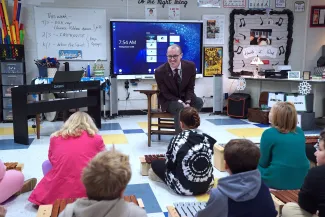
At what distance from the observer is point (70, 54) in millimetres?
7059

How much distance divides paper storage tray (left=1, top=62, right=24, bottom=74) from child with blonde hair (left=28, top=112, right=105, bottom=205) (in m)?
4.40

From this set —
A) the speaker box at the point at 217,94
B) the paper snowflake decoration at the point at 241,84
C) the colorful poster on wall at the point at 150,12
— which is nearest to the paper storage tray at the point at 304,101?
the paper snowflake decoration at the point at 241,84

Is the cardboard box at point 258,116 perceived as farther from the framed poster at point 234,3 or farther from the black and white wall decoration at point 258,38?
the framed poster at point 234,3

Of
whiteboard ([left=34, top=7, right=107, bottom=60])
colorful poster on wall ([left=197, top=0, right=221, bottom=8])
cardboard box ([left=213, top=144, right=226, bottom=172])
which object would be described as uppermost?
colorful poster on wall ([left=197, top=0, right=221, bottom=8])

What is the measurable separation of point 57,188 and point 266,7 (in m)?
6.69

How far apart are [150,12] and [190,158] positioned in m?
5.08

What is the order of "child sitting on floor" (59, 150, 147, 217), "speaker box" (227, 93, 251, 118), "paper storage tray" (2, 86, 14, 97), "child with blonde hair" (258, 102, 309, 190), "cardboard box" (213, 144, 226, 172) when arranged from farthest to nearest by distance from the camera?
"speaker box" (227, 93, 251, 118) → "paper storage tray" (2, 86, 14, 97) → "cardboard box" (213, 144, 226, 172) → "child with blonde hair" (258, 102, 309, 190) → "child sitting on floor" (59, 150, 147, 217)

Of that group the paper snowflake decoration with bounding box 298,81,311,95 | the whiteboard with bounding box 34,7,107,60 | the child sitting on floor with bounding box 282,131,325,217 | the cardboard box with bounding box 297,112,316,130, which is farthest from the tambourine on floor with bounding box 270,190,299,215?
the whiteboard with bounding box 34,7,107,60

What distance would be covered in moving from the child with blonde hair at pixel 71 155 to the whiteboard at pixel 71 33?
4651 mm

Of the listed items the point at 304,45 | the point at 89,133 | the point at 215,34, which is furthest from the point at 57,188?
the point at 304,45

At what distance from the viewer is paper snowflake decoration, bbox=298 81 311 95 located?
6095mm

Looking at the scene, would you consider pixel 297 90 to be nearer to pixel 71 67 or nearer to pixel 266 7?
pixel 266 7

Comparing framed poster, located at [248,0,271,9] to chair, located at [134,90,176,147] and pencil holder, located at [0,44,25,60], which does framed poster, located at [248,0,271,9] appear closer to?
chair, located at [134,90,176,147]

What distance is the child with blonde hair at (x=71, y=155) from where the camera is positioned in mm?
2607
